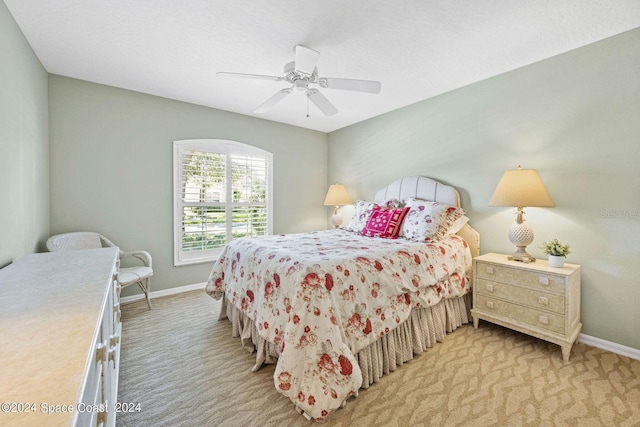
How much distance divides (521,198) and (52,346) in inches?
117

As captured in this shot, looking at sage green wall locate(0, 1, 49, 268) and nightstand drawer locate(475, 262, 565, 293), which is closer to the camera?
sage green wall locate(0, 1, 49, 268)

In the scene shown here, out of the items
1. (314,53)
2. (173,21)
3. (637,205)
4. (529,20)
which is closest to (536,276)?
(637,205)

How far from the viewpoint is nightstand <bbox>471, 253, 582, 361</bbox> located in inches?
83.5

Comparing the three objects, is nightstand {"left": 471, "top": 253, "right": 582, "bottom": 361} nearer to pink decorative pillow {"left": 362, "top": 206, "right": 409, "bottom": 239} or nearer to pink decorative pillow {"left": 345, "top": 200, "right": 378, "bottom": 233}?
pink decorative pillow {"left": 362, "top": 206, "right": 409, "bottom": 239}

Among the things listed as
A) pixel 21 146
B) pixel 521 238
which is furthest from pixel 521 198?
pixel 21 146

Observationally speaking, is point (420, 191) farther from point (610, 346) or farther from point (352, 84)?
point (610, 346)

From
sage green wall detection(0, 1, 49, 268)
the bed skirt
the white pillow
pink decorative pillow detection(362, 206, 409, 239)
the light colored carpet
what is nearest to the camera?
the light colored carpet

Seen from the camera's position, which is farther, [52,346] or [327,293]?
[327,293]

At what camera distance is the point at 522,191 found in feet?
7.79

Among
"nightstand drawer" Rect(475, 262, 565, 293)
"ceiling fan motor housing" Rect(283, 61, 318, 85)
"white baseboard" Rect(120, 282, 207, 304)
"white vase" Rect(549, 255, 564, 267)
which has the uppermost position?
"ceiling fan motor housing" Rect(283, 61, 318, 85)

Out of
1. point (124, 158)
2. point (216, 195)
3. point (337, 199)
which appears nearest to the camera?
point (124, 158)

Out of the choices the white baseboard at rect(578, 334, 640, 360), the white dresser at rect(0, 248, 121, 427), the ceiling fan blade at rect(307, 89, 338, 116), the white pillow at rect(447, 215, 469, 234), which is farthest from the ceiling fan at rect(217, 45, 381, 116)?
the white baseboard at rect(578, 334, 640, 360)

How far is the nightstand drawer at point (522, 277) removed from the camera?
2156 mm

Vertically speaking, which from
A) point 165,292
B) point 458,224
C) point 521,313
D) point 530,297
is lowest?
point 165,292
